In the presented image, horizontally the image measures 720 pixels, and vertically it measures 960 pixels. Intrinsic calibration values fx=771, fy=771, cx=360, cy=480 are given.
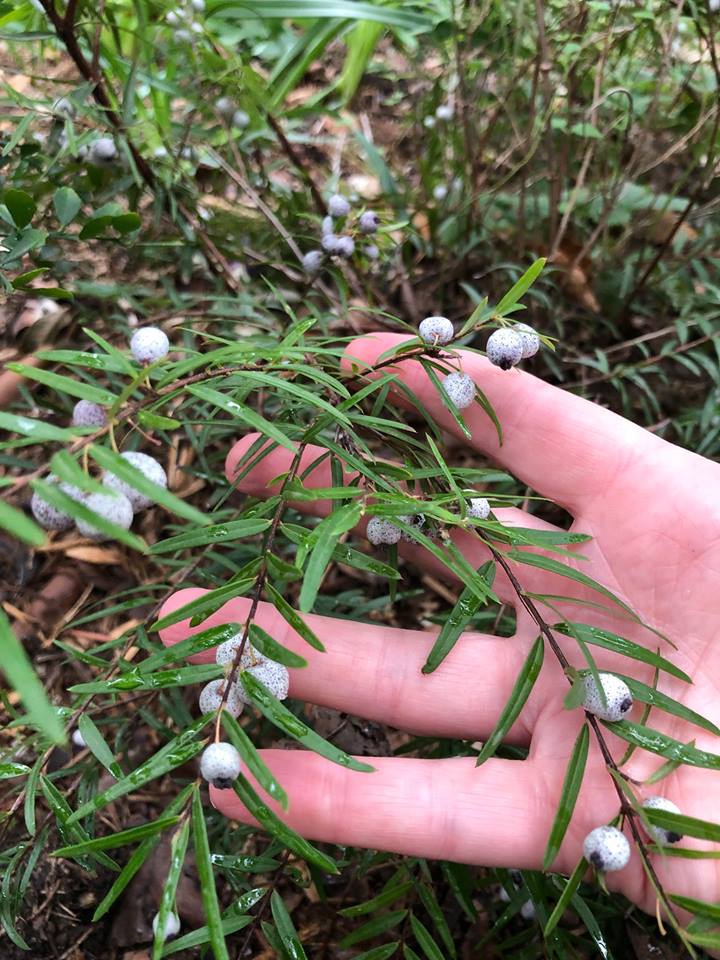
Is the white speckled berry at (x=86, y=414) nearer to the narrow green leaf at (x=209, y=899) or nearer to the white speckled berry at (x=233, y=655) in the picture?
the white speckled berry at (x=233, y=655)

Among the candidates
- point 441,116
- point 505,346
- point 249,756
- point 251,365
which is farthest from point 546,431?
point 441,116

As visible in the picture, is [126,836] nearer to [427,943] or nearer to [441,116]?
[427,943]

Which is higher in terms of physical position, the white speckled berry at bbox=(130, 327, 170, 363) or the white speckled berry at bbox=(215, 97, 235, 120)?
the white speckled berry at bbox=(215, 97, 235, 120)

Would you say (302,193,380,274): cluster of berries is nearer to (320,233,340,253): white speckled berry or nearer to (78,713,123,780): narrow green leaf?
(320,233,340,253): white speckled berry

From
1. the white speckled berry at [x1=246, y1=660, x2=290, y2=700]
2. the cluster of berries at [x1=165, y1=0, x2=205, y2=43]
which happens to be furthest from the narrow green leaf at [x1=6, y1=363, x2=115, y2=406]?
the cluster of berries at [x1=165, y1=0, x2=205, y2=43]

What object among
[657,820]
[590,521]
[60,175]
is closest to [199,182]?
[60,175]

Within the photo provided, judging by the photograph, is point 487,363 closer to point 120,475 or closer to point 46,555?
point 120,475

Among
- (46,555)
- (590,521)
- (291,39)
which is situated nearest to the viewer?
(590,521)
